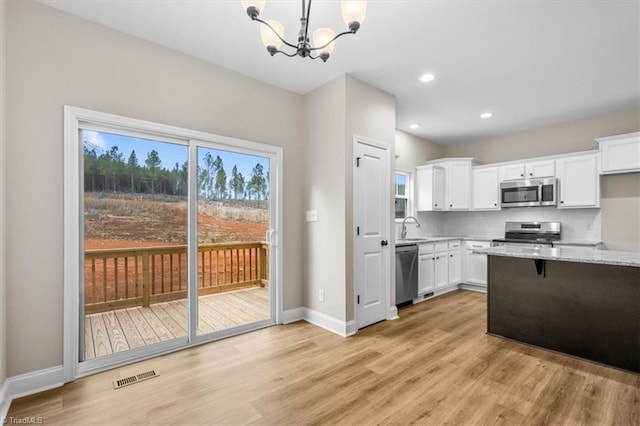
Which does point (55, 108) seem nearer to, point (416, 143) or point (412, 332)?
point (412, 332)

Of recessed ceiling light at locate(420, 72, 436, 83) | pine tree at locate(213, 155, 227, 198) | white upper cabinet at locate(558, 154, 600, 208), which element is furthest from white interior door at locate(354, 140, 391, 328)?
white upper cabinet at locate(558, 154, 600, 208)

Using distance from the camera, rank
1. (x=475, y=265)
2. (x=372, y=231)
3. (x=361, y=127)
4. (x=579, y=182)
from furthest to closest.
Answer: (x=475, y=265), (x=579, y=182), (x=372, y=231), (x=361, y=127)

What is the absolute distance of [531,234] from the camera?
5.13 meters

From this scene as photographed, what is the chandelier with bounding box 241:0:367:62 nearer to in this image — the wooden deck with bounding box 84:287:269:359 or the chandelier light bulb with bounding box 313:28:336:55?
the chandelier light bulb with bounding box 313:28:336:55

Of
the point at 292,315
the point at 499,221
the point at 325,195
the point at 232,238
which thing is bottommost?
the point at 292,315

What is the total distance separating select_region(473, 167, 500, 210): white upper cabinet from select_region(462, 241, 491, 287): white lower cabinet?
73 cm

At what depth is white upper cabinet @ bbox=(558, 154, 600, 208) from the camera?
447 centimetres

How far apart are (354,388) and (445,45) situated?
3.13 metres

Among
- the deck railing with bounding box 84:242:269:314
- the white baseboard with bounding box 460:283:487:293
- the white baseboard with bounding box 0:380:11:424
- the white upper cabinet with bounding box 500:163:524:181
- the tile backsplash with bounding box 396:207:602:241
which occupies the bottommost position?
the white baseboard with bounding box 460:283:487:293

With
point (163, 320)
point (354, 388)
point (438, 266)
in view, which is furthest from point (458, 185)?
point (163, 320)

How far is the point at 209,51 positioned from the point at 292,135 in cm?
130

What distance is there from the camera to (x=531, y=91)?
151 inches

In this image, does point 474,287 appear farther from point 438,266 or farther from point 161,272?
→ point 161,272

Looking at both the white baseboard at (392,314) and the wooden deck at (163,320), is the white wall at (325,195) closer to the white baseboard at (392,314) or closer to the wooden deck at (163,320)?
the wooden deck at (163,320)
